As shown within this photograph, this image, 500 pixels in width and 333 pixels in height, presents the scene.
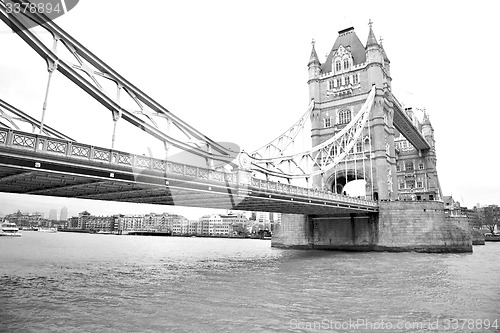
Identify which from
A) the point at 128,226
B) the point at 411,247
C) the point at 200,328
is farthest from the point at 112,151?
the point at 128,226

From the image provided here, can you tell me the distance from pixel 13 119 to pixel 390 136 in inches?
1535

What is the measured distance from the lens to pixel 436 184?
61.6 metres

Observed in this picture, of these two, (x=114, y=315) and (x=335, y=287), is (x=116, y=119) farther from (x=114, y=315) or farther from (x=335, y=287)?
(x=335, y=287)

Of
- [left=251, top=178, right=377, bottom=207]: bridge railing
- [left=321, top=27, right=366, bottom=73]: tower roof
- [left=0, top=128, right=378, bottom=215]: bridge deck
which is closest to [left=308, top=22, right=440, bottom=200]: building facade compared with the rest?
[left=321, top=27, right=366, bottom=73]: tower roof

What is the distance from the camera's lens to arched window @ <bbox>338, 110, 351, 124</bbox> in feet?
142

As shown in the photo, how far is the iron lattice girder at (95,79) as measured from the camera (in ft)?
40.4

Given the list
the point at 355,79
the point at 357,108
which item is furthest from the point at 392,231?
the point at 355,79

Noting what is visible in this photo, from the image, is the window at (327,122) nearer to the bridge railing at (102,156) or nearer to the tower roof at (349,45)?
the tower roof at (349,45)

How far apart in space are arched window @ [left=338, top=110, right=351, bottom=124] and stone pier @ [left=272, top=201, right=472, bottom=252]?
12.7 m

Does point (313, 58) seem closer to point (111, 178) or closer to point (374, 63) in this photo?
point (374, 63)

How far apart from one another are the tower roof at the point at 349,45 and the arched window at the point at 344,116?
6.47 meters

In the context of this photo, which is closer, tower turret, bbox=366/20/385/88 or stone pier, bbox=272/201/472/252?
stone pier, bbox=272/201/472/252

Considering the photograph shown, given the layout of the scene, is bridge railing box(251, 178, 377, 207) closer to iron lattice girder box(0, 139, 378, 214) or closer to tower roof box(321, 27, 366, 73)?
iron lattice girder box(0, 139, 378, 214)

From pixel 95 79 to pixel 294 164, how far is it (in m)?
19.6
